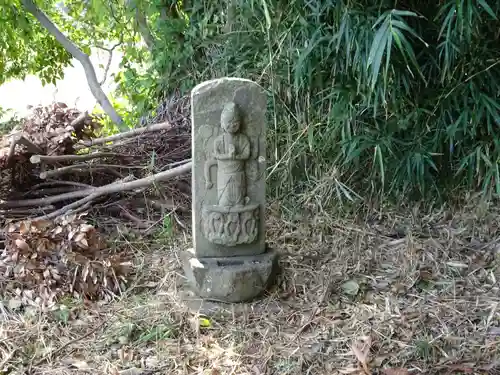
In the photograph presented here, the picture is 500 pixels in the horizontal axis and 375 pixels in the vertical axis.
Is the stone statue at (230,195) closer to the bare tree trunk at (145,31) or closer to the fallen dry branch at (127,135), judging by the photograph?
the fallen dry branch at (127,135)

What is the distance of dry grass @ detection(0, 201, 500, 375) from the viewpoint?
2553mm

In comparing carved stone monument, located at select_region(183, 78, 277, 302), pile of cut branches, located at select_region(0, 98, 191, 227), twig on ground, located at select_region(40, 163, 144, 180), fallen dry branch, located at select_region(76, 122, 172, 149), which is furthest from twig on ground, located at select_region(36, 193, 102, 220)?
carved stone monument, located at select_region(183, 78, 277, 302)

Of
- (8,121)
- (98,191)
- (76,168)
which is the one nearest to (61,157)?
(76,168)

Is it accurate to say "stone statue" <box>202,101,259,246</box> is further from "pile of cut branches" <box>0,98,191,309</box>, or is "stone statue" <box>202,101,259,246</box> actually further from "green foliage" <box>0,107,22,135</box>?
"green foliage" <box>0,107,22,135</box>

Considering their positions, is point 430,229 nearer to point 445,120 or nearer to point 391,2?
point 445,120

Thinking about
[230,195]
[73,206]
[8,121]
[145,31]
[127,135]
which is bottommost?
[73,206]

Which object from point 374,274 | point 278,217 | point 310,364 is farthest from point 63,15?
point 310,364

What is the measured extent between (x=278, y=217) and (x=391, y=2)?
1.65 m

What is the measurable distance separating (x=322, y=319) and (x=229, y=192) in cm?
Answer: 87

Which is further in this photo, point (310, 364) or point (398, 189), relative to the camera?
point (398, 189)

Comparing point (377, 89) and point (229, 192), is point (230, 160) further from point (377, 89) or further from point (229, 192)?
point (377, 89)

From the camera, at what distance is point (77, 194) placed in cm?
386

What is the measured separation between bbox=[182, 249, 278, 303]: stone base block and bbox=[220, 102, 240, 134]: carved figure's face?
29.8 inches

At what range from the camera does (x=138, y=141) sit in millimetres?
4430
